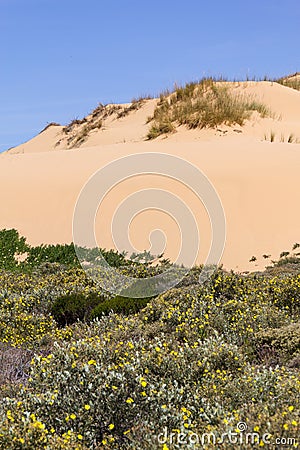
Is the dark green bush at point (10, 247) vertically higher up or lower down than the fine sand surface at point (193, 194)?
lower down

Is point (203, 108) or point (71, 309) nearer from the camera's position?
point (71, 309)

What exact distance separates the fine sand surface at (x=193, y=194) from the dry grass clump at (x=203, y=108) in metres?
0.48

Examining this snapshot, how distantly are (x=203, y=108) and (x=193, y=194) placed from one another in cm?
828

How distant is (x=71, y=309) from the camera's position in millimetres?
7586

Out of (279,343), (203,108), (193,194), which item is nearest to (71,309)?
(279,343)

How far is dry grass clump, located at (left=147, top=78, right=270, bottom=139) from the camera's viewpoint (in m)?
20.8

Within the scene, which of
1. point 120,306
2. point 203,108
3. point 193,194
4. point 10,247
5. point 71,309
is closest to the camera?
point 120,306

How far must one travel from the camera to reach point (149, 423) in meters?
3.97

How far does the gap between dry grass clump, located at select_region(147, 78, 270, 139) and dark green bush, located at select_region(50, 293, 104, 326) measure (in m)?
14.0

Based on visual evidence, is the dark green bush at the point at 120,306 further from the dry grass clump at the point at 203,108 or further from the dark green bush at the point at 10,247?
the dry grass clump at the point at 203,108

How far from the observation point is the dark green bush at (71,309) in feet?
25.0

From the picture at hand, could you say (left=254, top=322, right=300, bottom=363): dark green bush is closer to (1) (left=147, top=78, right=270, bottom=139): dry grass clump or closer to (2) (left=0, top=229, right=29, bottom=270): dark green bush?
(2) (left=0, top=229, right=29, bottom=270): dark green bush

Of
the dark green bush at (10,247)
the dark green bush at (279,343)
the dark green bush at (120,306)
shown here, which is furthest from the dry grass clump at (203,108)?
the dark green bush at (279,343)

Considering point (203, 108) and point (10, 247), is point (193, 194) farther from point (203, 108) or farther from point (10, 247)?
point (203, 108)
